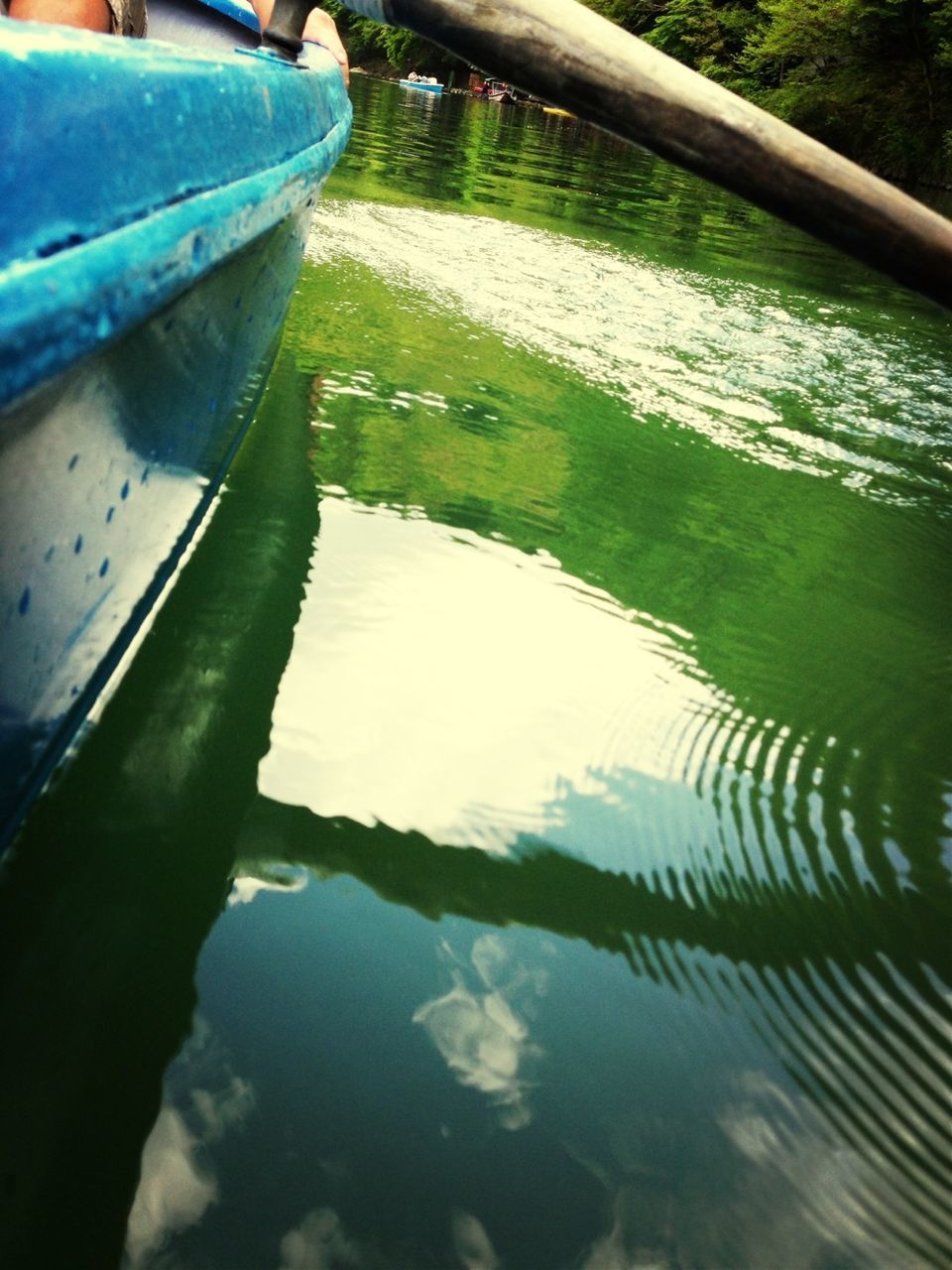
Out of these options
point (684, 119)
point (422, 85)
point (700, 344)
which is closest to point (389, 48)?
point (422, 85)

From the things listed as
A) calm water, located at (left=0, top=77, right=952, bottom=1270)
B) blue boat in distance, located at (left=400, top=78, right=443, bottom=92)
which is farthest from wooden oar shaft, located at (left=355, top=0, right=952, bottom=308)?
blue boat in distance, located at (left=400, top=78, right=443, bottom=92)

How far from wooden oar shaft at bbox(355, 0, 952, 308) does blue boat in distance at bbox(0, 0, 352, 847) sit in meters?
0.32

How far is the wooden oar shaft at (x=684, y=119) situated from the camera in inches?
53.1

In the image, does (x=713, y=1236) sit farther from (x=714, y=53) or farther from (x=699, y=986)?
(x=714, y=53)

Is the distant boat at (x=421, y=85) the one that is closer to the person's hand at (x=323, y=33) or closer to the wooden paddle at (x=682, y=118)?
the person's hand at (x=323, y=33)

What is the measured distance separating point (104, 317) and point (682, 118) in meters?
1.00

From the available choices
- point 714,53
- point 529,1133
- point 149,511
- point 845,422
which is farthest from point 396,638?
point 714,53

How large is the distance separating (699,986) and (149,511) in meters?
0.93

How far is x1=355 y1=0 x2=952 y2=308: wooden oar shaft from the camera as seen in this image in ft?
4.42

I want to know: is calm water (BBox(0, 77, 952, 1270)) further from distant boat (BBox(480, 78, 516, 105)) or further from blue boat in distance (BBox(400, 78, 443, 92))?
distant boat (BBox(480, 78, 516, 105))

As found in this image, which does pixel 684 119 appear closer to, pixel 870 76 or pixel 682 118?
pixel 682 118

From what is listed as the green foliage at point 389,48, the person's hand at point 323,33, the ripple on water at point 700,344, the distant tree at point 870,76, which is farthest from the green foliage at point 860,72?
the green foliage at point 389,48

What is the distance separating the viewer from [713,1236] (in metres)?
1.00

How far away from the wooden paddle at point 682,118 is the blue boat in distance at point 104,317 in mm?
320
